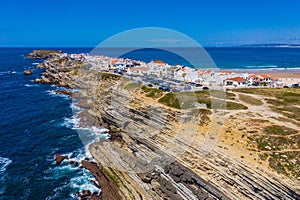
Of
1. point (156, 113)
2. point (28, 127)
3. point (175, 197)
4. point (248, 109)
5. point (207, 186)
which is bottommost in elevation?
point (28, 127)

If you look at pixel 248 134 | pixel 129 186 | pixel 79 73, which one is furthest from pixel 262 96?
pixel 79 73

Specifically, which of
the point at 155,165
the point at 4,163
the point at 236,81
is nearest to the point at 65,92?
the point at 4,163

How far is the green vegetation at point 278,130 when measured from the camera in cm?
2632

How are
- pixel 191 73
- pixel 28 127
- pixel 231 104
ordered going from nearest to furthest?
pixel 231 104
pixel 28 127
pixel 191 73

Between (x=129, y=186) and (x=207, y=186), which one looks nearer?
(x=207, y=186)

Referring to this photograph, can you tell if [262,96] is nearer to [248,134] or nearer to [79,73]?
[248,134]

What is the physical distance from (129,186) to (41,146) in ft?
65.2

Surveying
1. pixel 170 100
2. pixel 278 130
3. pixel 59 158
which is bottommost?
pixel 59 158

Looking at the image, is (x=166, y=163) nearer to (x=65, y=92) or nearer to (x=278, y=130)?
(x=278, y=130)

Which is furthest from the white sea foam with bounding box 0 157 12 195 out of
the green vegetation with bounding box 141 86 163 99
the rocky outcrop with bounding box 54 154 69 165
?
the green vegetation with bounding box 141 86 163 99

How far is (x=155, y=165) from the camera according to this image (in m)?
30.4

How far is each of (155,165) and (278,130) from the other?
589 inches

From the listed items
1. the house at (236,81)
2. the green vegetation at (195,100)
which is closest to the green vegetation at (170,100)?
the green vegetation at (195,100)

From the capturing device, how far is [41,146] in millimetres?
41062
